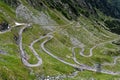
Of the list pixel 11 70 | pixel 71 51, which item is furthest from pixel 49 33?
pixel 11 70

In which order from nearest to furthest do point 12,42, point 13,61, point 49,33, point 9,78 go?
point 9,78, point 13,61, point 12,42, point 49,33

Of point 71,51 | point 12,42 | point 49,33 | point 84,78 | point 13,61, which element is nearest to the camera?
point 13,61

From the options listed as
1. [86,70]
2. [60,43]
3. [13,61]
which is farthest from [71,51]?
[13,61]

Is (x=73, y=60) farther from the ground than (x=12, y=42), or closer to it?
closer to it

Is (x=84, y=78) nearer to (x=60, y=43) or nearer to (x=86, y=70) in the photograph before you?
(x=86, y=70)

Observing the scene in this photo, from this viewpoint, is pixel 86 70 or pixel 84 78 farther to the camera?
pixel 86 70

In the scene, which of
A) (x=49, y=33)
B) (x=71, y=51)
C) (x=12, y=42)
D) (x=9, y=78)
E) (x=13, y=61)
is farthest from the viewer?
(x=49, y=33)

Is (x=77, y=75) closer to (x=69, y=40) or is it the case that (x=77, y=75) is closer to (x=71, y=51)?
(x=71, y=51)

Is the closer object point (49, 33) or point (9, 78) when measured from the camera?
point (9, 78)

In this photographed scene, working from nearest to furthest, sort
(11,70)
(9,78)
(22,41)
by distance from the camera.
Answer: (9,78)
(11,70)
(22,41)
